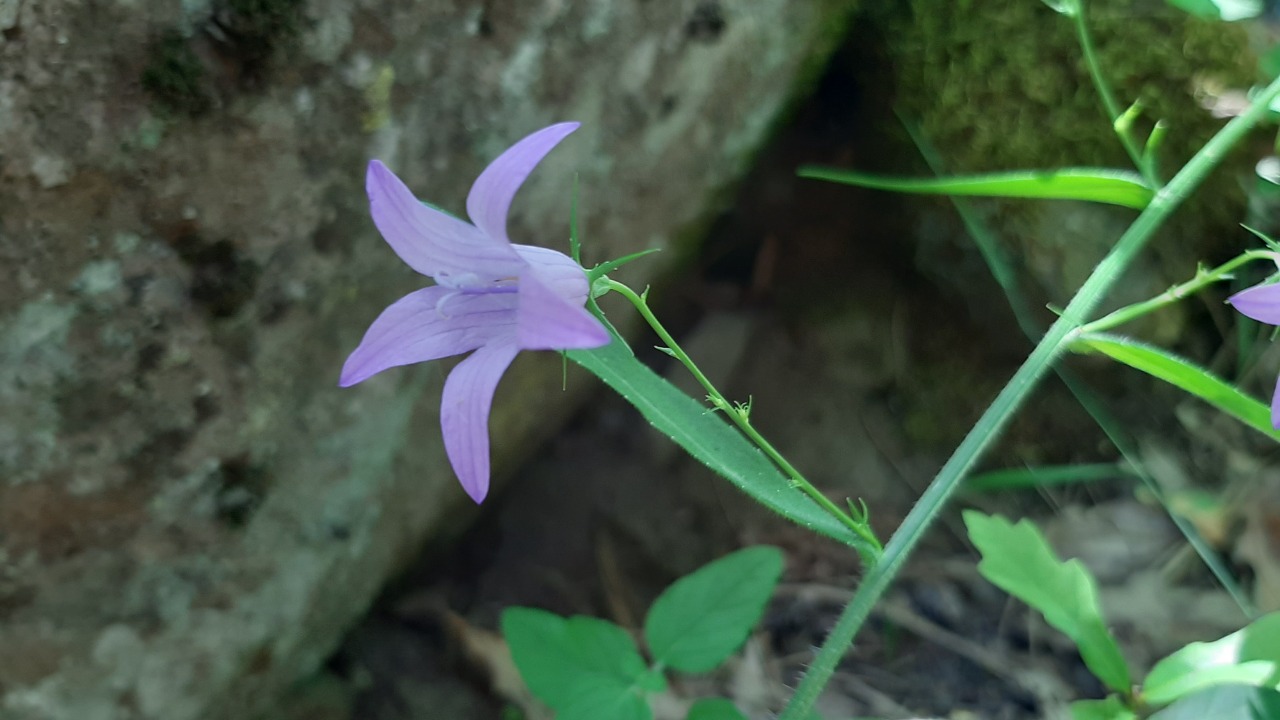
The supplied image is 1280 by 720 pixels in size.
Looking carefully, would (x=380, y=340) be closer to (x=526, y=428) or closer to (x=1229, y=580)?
(x=526, y=428)

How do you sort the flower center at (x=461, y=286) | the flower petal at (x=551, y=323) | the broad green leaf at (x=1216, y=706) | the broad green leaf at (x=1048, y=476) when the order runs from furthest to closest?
the broad green leaf at (x=1048, y=476)
the broad green leaf at (x=1216, y=706)
the flower center at (x=461, y=286)
the flower petal at (x=551, y=323)

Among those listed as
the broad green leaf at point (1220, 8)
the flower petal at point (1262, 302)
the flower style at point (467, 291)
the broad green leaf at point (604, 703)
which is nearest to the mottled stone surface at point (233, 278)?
the flower style at point (467, 291)

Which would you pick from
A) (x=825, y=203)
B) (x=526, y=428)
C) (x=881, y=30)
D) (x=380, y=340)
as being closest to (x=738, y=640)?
(x=380, y=340)

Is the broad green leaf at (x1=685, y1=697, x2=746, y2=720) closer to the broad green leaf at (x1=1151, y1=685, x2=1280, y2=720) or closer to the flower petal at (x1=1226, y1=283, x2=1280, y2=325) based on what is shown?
the broad green leaf at (x1=1151, y1=685, x2=1280, y2=720)

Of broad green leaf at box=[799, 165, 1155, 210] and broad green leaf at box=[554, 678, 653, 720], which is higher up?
broad green leaf at box=[799, 165, 1155, 210]

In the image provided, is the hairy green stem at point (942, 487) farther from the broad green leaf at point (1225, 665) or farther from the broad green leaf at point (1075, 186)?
the broad green leaf at point (1225, 665)

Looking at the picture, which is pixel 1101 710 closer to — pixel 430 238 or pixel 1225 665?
pixel 1225 665

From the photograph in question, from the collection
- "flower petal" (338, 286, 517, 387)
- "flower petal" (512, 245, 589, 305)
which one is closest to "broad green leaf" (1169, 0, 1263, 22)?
A: "flower petal" (512, 245, 589, 305)
